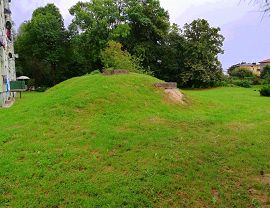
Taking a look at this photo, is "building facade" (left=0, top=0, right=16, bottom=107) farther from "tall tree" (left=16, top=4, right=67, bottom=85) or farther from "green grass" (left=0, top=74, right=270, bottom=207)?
"green grass" (left=0, top=74, right=270, bottom=207)

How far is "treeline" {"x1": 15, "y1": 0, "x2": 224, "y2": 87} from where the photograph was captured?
42.5 metres

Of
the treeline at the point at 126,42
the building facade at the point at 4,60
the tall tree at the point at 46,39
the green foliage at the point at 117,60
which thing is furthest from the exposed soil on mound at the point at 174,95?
the tall tree at the point at 46,39

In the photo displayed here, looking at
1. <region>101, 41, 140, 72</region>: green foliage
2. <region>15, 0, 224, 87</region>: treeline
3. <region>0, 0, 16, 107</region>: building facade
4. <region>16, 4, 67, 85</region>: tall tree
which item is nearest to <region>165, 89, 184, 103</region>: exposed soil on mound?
<region>0, 0, 16, 107</region>: building facade

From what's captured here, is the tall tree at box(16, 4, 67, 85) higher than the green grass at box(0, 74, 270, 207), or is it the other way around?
the tall tree at box(16, 4, 67, 85)

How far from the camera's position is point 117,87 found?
15367mm

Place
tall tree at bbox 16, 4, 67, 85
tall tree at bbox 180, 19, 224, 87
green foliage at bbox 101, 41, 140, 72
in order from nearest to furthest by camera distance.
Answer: green foliage at bbox 101, 41, 140, 72 < tall tree at bbox 180, 19, 224, 87 < tall tree at bbox 16, 4, 67, 85

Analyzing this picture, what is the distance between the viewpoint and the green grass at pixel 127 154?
22.4 feet

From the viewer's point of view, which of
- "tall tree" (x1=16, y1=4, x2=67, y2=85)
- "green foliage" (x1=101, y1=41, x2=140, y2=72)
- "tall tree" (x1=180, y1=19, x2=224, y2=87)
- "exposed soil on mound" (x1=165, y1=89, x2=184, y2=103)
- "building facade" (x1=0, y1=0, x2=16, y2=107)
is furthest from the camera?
"tall tree" (x1=16, y1=4, x2=67, y2=85)

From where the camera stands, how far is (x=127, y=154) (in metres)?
8.83

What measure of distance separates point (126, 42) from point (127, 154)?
35.9 metres

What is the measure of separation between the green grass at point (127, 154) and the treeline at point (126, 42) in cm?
2688

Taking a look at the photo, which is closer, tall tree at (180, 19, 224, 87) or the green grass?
the green grass

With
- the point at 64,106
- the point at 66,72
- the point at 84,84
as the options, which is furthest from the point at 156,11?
the point at 64,106

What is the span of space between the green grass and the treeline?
88.2 feet
